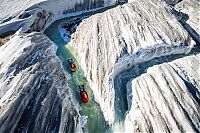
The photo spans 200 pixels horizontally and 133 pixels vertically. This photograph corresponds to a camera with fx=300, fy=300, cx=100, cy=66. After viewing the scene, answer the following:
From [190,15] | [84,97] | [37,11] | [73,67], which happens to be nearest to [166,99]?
[84,97]

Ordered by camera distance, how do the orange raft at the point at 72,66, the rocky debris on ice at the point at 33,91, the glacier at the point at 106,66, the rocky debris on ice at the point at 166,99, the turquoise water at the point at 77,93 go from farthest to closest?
the orange raft at the point at 72,66 < the turquoise water at the point at 77,93 < the glacier at the point at 106,66 < the rocky debris on ice at the point at 166,99 < the rocky debris on ice at the point at 33,91

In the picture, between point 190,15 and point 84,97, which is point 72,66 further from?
point 190,15

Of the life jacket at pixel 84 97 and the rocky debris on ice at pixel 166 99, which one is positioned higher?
the rocky debris on ice at pixel 166 99

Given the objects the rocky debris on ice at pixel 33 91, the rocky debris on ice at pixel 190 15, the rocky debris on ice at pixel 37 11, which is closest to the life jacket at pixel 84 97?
the rocky debris on ice at pixel 33 91

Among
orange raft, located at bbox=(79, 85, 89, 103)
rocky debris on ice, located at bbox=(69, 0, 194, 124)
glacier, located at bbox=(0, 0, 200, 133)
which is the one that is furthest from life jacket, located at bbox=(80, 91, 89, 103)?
rocky debris on ice, located at bbox=(69, 0, 194, 124)

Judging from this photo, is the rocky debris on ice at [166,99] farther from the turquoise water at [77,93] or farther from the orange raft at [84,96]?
the orange raft at [84,96]

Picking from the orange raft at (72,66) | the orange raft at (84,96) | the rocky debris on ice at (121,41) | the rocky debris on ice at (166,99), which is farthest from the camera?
the orange raft at (72,66)

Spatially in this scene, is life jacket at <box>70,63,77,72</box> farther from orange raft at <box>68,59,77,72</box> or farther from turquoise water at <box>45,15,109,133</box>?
turquoise water at <box>45,15,109,133</box>
